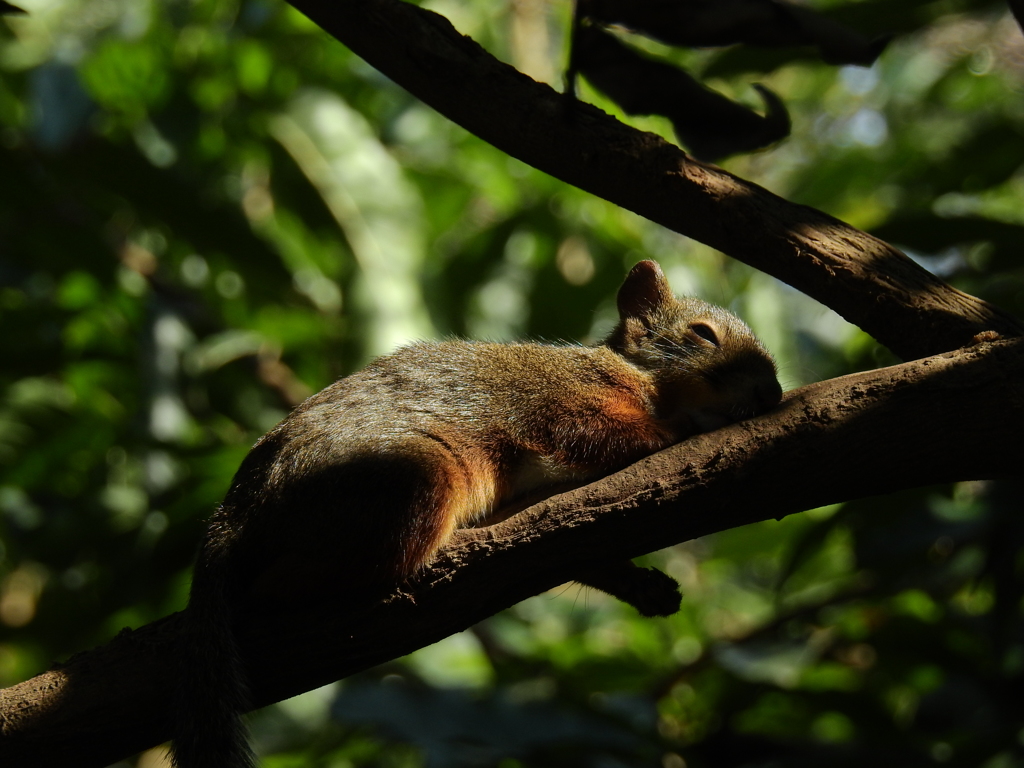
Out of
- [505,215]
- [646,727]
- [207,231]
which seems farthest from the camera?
[505,215]

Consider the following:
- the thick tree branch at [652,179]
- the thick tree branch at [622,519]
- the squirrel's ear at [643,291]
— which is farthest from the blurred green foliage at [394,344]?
the thick tree branch at [622,519]

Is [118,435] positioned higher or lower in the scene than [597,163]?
higher

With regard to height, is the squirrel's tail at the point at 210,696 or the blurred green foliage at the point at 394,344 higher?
the blurred green foliage at the point at 394,344

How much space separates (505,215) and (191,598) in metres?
4.52

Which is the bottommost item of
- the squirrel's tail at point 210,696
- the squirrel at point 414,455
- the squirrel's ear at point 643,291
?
the squirrel's tail at point 210,696

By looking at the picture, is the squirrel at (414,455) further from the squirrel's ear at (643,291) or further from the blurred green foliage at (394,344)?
the blurred green foliage at (394,344)

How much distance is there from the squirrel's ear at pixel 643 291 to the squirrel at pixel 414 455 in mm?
192

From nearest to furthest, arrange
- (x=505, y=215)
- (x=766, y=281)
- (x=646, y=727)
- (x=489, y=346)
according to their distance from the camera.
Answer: (x=489, y=346)
(x=646, y=727)
(x=766, y=281)
(x=505, y=215)

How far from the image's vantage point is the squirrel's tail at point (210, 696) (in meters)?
2.69

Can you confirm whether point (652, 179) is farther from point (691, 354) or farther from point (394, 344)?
point (394, 344)

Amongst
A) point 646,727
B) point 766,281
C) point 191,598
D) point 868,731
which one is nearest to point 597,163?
point 191,598

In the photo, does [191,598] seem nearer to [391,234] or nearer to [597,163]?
[597,163]

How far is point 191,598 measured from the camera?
290 centimetres

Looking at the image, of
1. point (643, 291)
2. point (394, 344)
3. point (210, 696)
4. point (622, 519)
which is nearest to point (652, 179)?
point (622, 519)
